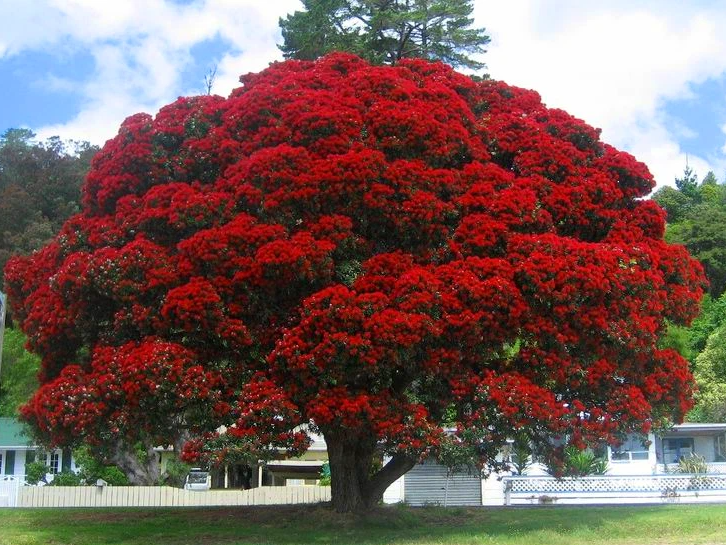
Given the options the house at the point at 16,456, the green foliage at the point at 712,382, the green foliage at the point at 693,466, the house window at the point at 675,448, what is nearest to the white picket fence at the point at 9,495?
the house at the point at 16,456

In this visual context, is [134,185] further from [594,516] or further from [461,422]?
[594,516]

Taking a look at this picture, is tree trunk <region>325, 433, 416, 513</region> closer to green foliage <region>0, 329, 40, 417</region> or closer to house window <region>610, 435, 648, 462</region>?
house window <region>610, 435, 648, 462</region>

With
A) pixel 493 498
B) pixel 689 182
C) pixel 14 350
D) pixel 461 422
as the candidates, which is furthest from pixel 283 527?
pixel 689 182

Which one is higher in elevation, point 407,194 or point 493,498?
point 407,194

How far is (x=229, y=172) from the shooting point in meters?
16.0

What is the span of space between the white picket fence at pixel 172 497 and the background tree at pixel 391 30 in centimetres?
1971

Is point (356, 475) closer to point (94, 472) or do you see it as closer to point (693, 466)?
point (693, 466)

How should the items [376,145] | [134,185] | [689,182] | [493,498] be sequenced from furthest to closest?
1. [689,182]
2. [493,498]
3. [134,185]
4. [376,145]

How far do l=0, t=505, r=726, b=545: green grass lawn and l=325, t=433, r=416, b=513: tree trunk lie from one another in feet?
1.13

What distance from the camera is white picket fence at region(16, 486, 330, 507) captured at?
989 inches

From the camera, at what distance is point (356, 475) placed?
1761 centimetres

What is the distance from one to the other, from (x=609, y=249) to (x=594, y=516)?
641 cm

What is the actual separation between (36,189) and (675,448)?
3965 cm

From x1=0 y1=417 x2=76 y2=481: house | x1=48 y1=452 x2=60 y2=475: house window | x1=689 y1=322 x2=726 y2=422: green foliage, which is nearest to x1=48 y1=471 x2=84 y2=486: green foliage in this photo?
x1=0 y1=417 x2=76 y2=481: house
